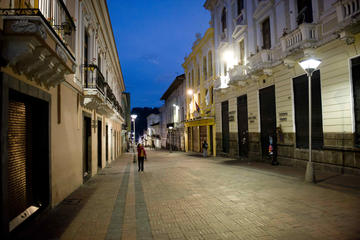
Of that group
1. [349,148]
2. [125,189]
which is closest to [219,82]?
[349,148]

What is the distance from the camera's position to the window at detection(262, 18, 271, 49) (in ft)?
48.6

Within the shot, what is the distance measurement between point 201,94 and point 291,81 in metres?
15.0

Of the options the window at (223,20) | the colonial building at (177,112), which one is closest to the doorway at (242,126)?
the window at (223,20)

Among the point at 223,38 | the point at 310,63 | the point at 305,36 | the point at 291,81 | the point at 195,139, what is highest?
the point at 223,38

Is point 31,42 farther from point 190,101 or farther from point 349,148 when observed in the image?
point 190,101

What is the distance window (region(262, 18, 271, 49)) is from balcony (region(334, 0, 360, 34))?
236 inches

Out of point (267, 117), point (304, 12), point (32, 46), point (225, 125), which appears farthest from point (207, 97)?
point (32, 46)

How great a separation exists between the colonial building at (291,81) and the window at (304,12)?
4cm

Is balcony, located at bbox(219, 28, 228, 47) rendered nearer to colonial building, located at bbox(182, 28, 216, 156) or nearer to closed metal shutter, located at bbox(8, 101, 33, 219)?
colonial building, located at bbox(182, 28, 216, 156)

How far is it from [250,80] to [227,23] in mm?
6729

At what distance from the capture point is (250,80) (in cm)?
1652

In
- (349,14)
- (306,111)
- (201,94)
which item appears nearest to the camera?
(349,14)

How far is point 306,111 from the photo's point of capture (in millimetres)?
11539

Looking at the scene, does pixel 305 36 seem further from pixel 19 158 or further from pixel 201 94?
pixel 201 94
